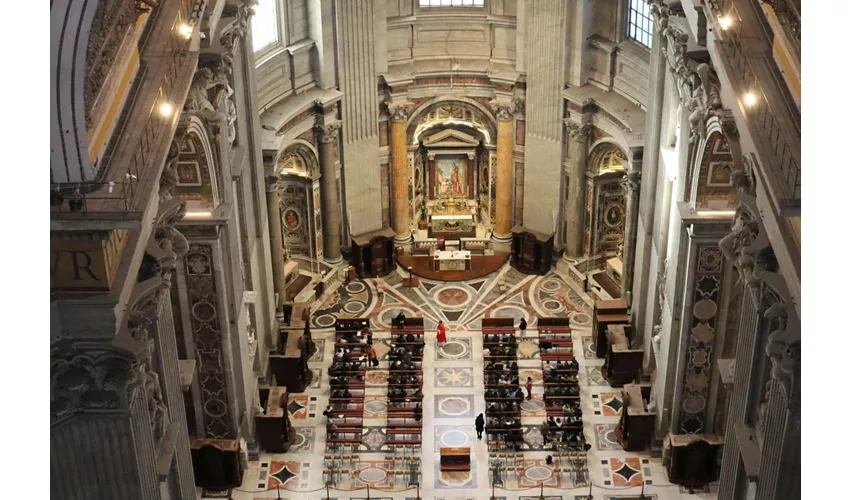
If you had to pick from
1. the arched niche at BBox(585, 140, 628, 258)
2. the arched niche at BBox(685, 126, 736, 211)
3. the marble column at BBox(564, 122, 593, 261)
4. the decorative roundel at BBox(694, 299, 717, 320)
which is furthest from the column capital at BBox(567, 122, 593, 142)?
the decorative roundel at BBox(694, 299, 717, 320)

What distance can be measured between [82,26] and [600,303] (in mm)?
18810

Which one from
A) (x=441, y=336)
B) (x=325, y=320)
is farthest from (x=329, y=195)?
(x=441, y=336)

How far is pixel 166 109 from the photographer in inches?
733

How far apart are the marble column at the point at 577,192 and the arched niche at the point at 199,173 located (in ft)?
39.4

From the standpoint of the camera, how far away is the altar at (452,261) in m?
35.1

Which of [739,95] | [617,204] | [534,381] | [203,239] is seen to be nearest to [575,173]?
[617,204]

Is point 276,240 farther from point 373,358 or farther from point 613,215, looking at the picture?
point 613,215

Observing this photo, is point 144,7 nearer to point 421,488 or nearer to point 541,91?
point 421,488

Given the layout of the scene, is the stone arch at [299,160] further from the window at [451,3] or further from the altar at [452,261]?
the window at [451,3]

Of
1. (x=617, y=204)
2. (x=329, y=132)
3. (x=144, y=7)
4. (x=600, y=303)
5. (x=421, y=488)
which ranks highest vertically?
(x=144, y=7)

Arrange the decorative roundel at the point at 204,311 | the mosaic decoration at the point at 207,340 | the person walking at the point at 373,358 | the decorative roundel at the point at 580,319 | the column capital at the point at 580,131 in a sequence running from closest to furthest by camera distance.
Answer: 1. the mosaic decoration at the point at 207,340
2. the decorative roundel at the point at 204,311
3. the person walking at the point at 373,358
4. the decorative roundel at the point at 580,319
5. the column capital at the point at 580,131

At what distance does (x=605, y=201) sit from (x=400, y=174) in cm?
605

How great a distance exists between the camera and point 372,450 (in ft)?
90.0

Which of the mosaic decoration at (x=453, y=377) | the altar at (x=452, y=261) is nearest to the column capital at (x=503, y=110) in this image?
the altar at (x=452, y=261)
